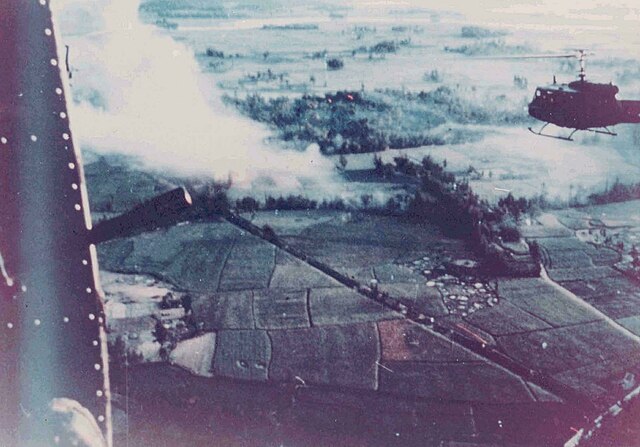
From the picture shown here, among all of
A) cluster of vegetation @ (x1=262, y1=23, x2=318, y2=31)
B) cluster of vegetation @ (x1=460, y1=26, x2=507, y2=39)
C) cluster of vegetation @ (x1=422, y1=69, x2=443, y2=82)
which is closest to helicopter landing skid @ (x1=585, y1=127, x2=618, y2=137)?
cluster of vegetation @ (x1=460, y1=26, x2=507, y2=39)

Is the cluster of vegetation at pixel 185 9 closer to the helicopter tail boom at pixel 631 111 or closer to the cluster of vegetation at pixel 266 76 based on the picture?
the cluster of vegetation at pixel 266 76

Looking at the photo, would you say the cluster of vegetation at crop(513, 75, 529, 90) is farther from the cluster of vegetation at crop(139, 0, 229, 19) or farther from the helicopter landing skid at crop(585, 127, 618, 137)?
the cluster of vegetation at crop(139, 0, 229, 19)

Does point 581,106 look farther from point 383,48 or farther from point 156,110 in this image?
point 156,110

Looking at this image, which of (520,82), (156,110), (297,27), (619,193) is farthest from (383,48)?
(619,193)

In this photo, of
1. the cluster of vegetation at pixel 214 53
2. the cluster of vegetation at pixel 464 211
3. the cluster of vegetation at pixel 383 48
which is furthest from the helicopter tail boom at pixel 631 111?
Answer: the cluster of vegetation at pixel 214 53

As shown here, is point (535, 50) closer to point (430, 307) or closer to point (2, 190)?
point (430, 307)
